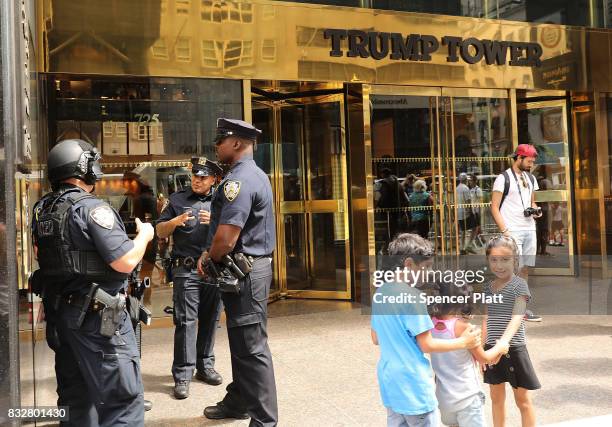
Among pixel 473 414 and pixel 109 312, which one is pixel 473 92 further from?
pixel 109 312

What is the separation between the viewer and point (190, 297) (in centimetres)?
489

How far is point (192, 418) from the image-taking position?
167 inches

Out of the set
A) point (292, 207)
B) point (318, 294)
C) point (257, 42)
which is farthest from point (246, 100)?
point (318, 294)

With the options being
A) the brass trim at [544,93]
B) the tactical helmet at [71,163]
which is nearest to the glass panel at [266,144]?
the brass trim at [544,93]

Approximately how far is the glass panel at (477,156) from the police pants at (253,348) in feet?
17.6

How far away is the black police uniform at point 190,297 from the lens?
4766 millimetres

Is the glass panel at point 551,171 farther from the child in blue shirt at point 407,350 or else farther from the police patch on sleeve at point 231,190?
the child in blue shirt at point 407,350

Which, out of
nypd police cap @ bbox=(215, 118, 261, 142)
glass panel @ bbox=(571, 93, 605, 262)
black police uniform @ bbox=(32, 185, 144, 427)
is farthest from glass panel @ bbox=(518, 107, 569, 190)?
black police uniform @ bbox=(32, 185, 144, 427)

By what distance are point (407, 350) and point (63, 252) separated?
1643mm

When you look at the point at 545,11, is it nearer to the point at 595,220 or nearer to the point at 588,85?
the point at 588,85

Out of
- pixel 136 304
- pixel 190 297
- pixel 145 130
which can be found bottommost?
pixel 190 297

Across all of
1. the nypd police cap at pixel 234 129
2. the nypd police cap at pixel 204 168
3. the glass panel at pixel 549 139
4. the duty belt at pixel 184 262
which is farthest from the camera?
the glass panel at pixel 549 139

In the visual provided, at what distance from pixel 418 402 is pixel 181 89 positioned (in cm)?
529

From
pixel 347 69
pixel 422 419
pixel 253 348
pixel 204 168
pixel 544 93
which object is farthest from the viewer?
pixel 544 93
